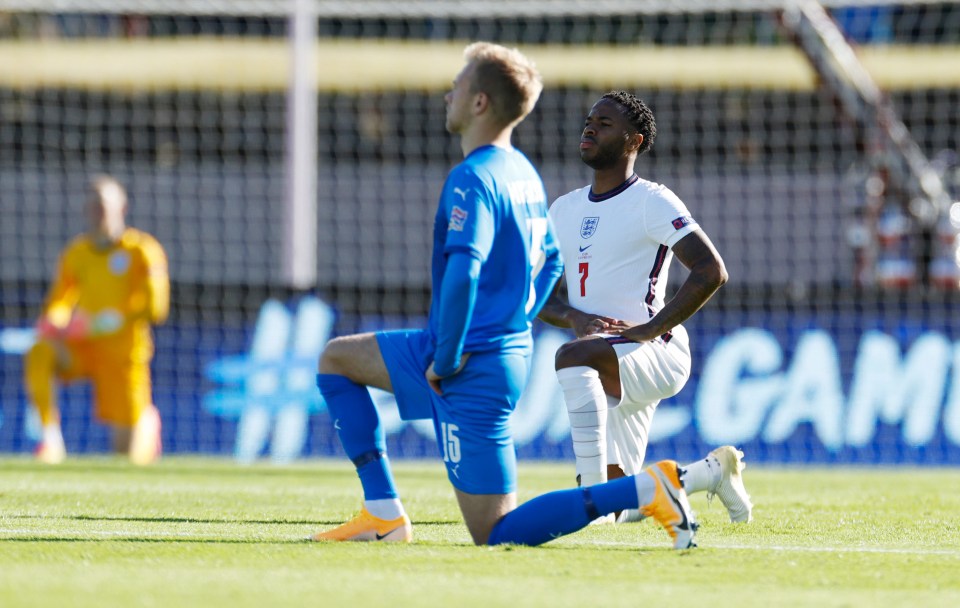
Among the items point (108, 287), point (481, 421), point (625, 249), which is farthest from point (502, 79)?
point (108, 287)

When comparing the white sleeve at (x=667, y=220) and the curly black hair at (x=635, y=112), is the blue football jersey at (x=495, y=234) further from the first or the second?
the curly black hair at (x=635, y=112)

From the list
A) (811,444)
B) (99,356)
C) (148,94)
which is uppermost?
(148,94)

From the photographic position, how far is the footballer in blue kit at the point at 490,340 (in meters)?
5.10

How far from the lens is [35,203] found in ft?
60.2

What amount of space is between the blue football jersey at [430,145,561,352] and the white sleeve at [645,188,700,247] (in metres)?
1.32

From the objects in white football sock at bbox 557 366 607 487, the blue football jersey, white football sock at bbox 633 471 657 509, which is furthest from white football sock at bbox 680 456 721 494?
the blue football jersey

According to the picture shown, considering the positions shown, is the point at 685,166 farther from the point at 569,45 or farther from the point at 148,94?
the point at 148,94

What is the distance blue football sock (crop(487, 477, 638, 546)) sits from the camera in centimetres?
516

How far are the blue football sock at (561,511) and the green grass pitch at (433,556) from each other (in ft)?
0.27

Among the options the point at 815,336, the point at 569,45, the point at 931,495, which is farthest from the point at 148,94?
the point at 931,495

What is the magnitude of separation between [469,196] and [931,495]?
15.3 ft

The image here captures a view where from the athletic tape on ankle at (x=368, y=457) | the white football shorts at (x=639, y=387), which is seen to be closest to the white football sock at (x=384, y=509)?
the athletic tape on ankle at (x=368, y=457)

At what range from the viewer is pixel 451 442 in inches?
207

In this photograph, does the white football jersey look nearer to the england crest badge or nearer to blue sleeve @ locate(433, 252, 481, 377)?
the england crest badge
